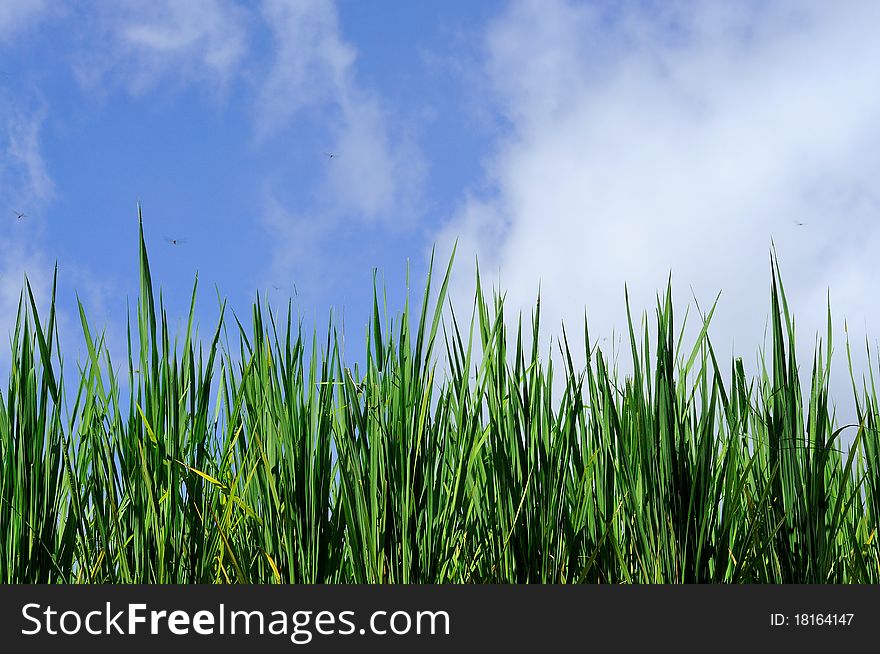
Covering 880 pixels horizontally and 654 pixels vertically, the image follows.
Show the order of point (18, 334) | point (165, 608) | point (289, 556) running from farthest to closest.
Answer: point (18, 334), point (289, 556), point (165, 608)

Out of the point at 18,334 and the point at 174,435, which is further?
the point at 18,334

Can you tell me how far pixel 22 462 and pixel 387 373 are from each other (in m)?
1.04

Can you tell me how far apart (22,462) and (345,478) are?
0.90 meters

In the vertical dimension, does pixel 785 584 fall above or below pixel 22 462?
below

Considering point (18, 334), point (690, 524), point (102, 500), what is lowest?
point (690, 524)

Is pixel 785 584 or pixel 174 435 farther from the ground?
pixel 174 435

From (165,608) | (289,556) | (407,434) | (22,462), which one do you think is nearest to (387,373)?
(407,434)

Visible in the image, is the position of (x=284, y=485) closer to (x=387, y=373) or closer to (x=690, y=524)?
(x=387, y=373)

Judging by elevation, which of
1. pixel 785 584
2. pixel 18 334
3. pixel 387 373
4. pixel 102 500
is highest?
pixel 18 334

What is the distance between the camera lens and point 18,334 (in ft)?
8.21

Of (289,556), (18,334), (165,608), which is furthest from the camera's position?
(18,334)

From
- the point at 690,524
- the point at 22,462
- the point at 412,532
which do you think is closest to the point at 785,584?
the point at 690,524

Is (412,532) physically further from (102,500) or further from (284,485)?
(102,500)

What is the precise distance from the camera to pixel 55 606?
2137 millimetres
